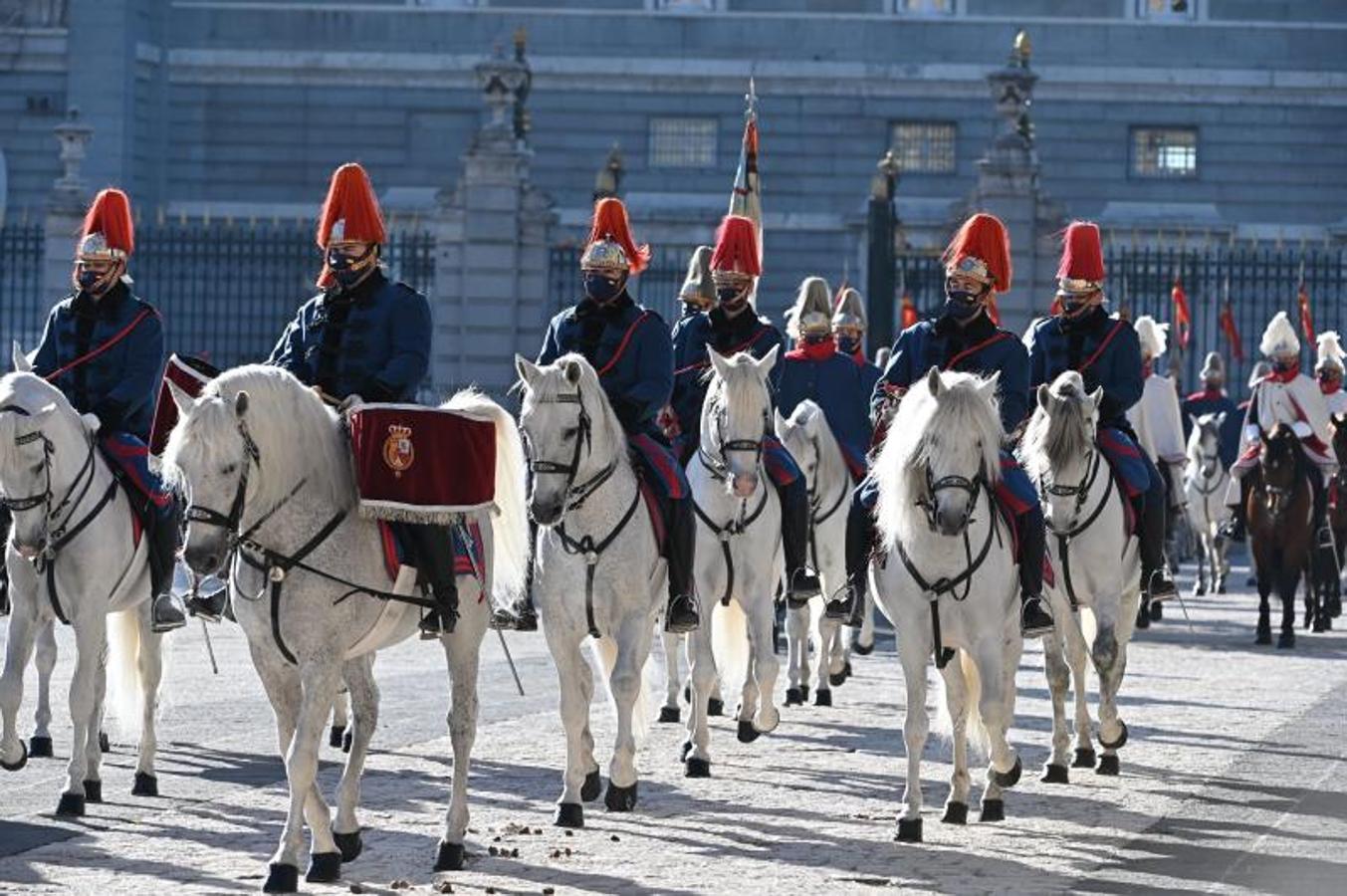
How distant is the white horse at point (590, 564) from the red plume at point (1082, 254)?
11.5 feet

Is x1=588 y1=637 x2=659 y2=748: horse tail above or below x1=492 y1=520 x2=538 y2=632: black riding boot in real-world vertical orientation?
below

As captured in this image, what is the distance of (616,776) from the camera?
45.6 feet

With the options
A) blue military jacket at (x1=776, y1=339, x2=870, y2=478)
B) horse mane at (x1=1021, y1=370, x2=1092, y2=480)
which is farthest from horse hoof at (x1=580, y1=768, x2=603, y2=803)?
blue military jacket at (x1=776, y1=339, x2=870, y2=478)

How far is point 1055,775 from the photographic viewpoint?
15.4 metres

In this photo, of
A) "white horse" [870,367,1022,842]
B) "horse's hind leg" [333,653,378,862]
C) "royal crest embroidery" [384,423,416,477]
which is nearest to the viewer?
"royal crest embroidery" [384,423,416,477]

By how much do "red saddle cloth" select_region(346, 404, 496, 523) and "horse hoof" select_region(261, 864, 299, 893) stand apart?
1.44 m

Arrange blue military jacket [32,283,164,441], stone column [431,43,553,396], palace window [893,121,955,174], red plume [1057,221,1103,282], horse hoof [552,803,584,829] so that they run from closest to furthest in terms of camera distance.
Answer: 1. horse hoof [552,803,584,829]
2. blue military jacket [32,283,164,441]
3. red plume [1057,221,1103,282]
4. stone column [431,43,553,396]
5. palace window [893,121,955,174]

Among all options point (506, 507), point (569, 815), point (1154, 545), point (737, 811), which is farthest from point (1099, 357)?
point (569, 815)

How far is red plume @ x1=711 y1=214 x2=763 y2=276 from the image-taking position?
56.2ft

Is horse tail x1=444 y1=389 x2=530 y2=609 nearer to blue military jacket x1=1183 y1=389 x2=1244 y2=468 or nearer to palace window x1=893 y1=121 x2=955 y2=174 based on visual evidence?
blue military jacket x1=1183 y1=389 x2=1244 y2=468

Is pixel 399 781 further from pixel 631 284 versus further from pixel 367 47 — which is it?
pixel 367 47

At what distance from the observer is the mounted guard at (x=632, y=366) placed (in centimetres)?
1440

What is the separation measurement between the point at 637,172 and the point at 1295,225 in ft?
38.6

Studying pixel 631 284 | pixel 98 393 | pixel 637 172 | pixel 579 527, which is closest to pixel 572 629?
pixel 579 527
